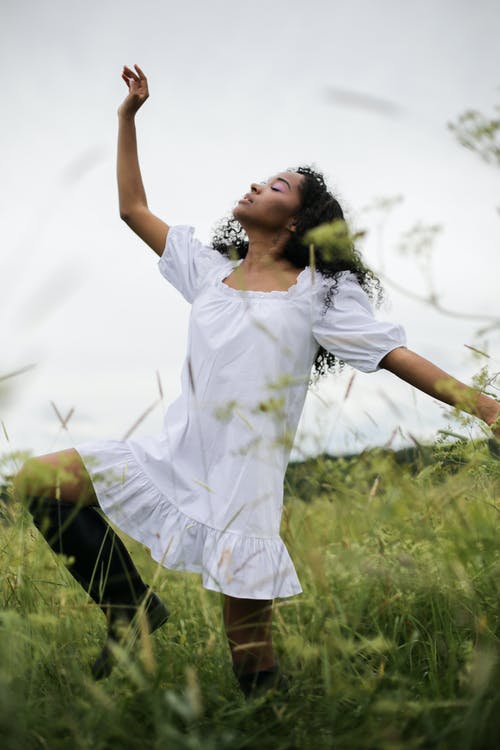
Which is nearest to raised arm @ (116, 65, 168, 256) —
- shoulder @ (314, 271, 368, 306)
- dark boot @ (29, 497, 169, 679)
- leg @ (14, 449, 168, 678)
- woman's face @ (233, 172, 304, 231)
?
woman's face @ (233, 172, 304, 231)

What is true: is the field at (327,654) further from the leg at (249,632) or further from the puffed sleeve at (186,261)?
the puffed sleeve at (186,261)

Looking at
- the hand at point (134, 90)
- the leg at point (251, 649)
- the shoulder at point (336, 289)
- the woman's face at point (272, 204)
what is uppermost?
the hand at point (134, 90)

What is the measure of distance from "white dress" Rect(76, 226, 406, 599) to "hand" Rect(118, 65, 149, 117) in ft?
2.92

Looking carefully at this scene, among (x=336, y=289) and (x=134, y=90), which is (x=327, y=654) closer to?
(x=336, y=289)

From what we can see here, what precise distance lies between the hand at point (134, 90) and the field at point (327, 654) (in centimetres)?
148

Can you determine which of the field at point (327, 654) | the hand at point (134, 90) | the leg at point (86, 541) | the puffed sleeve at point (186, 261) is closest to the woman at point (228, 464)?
the leg at point (86, 541)

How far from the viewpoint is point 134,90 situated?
2.73m

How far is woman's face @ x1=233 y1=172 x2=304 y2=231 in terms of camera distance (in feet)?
8.61

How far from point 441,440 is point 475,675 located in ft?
2.78

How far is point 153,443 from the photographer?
2.35 metres

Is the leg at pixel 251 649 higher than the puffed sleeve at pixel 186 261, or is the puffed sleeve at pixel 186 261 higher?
the puffed sleeve at pixel 186 261

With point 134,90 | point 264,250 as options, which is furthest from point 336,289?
point 134,90

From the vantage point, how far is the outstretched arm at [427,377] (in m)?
1.93

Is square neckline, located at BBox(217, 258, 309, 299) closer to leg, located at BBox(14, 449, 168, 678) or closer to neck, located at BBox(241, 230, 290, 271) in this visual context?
neck, located at BBox(241, 230, 290, 271)
